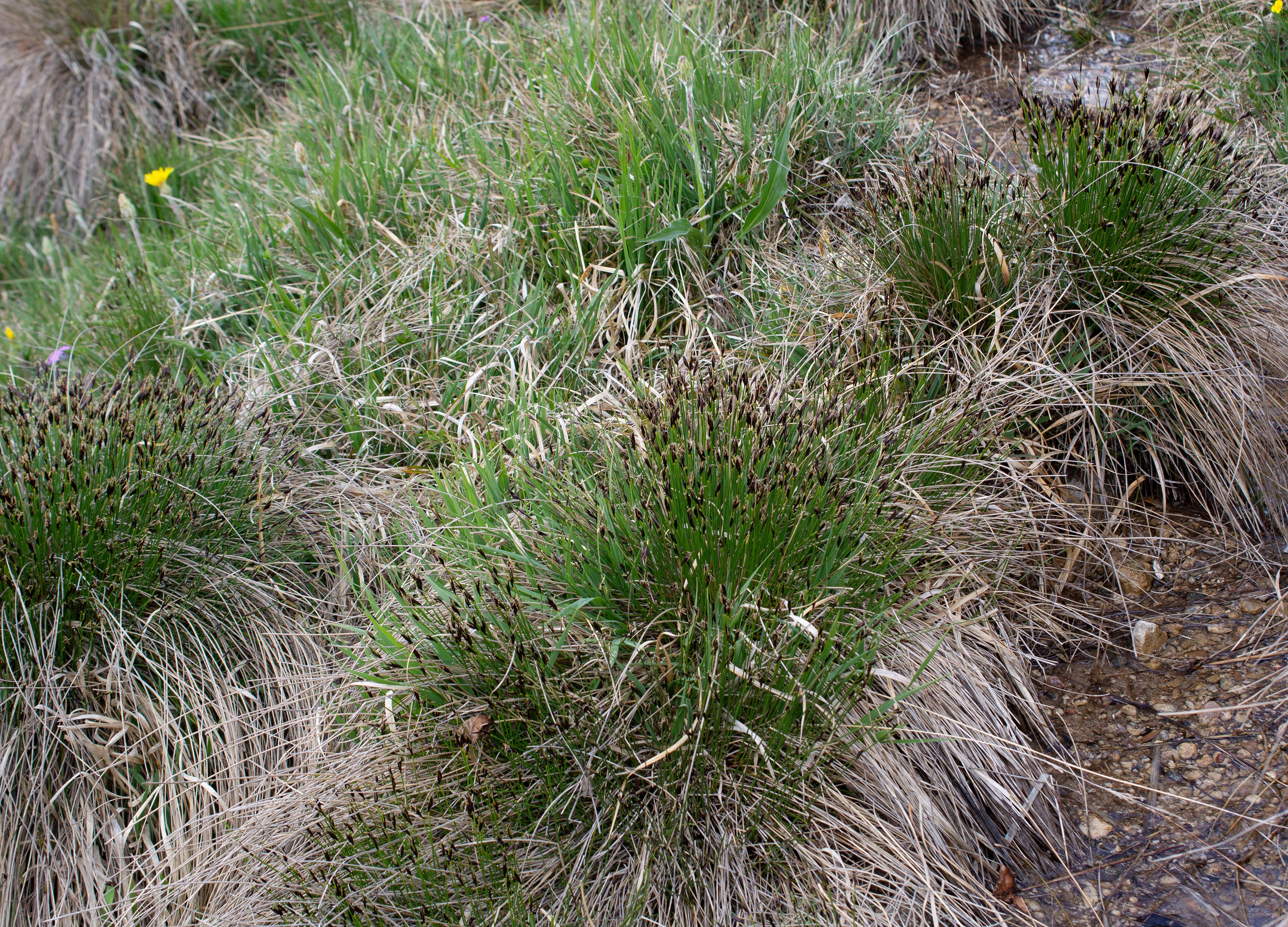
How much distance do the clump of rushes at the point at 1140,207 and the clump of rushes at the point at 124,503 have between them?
2.36 m

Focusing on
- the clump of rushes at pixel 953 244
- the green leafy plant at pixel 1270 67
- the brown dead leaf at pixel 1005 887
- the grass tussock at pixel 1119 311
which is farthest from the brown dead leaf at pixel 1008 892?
the green leafy plant at pixel 1270 67

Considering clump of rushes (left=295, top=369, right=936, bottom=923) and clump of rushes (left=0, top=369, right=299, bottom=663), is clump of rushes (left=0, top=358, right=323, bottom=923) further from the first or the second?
clump of rushes (left=295, top=369, right=936, bottom=923)

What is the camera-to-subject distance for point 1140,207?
2580 millimetres

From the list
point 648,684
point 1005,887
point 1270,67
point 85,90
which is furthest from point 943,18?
point 85,90

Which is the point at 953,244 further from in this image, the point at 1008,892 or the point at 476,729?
the point at 476,729

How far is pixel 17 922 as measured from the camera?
2213 mm

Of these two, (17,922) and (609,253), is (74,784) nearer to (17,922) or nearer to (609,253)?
(17,922)

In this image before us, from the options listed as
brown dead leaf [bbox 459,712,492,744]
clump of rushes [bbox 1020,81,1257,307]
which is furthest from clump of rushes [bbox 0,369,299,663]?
clump of rushes [bbox 1020,81,1257,307]

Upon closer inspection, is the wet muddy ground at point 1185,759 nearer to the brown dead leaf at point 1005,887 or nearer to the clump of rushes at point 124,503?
the brown dead leaf at point 1005,887

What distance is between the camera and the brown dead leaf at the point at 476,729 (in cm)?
187

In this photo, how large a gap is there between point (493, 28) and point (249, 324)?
185 cm

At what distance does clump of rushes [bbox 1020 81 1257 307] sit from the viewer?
2.58 metres

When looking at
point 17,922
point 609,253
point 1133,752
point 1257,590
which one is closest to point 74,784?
point 17,922

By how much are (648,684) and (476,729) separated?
1.18 ft
